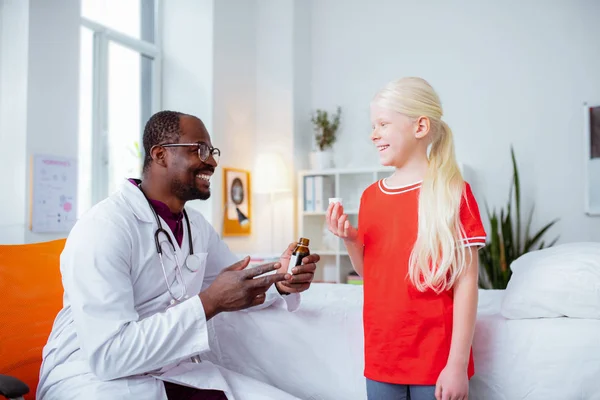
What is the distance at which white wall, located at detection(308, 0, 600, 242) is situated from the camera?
3.71 meters

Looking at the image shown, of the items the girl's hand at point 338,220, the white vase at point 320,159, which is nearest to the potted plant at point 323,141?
the white vase at point 320,159

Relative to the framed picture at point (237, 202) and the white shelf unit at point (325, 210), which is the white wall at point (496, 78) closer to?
the white shelf unit at point (325, 210)

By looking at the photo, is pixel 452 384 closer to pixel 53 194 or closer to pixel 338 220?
pixel 338 220

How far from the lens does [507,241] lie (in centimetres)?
360

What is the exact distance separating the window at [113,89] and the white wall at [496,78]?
150 centimetres

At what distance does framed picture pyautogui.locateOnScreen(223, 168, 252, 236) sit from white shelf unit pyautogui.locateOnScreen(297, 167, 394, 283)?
0.43 meters

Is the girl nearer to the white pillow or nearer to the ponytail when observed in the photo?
the ponytail

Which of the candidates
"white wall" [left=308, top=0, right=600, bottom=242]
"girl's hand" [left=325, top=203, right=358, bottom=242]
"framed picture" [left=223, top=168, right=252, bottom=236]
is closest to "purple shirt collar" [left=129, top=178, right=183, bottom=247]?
"girl's hand" [left=325, top=203, right=358, bottom=242]

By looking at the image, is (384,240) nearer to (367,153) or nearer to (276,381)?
(276,381)

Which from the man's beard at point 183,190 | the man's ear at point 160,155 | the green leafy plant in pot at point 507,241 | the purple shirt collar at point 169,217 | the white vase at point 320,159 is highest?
the white vase at point 320,159

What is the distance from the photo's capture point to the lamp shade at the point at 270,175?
4176mm

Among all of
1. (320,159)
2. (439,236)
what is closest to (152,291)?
(439,236)

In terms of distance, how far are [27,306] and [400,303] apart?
3.57ft

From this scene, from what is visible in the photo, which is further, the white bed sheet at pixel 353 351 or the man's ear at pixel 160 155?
the man's ear at pixel 160 155
